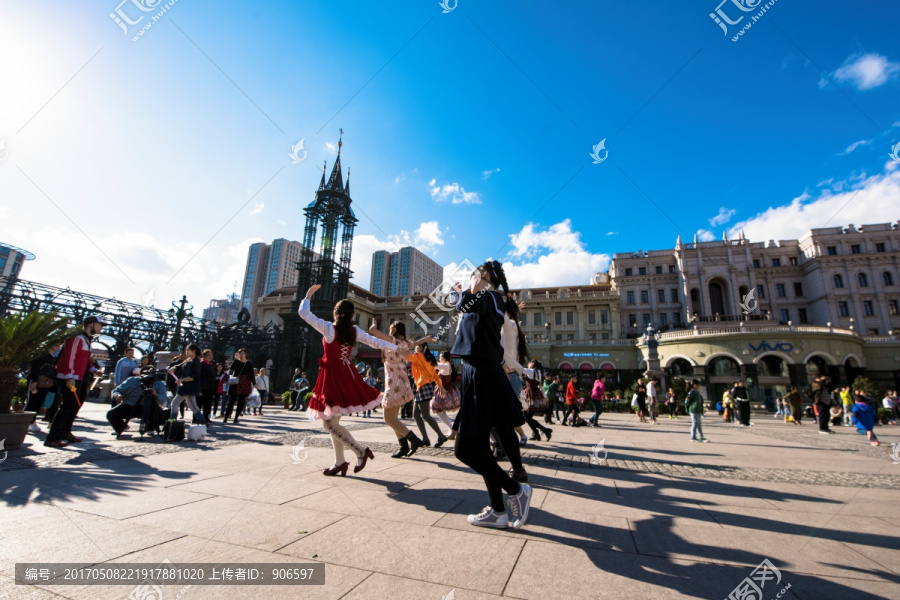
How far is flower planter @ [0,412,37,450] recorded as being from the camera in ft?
16.5

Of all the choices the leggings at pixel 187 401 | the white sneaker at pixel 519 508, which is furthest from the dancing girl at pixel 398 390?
the leggings at pixel 187 401

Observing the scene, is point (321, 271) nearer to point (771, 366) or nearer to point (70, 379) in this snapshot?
point (70, 379)

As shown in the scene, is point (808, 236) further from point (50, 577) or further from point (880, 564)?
point (50, 577)

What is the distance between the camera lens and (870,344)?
36.2 m

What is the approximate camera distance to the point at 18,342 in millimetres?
5438

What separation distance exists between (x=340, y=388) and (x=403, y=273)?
67716mm

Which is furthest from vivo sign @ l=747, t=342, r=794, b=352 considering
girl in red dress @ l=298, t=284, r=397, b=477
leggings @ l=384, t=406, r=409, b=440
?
girl in red dress @ l=298, t=284, r=397, b=477

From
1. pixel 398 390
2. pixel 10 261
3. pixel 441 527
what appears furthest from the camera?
pixel 10 261

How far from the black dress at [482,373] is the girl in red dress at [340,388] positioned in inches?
67.4

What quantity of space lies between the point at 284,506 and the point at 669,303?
54.6 m

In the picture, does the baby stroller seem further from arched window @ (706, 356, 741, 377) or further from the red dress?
arched window @ (706, 356, 741, 377)

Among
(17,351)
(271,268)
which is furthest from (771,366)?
(271,268)

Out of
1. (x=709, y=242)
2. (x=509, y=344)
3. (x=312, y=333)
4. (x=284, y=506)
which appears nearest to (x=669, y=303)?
(x=709, y=242)

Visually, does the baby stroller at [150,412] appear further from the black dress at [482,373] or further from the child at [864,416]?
the child at [864,416]
